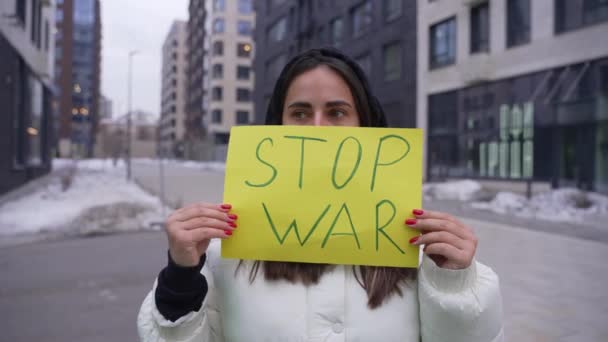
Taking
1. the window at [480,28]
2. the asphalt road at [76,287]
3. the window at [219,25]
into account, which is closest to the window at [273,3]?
the window at [480,28]

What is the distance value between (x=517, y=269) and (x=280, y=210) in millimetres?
5060

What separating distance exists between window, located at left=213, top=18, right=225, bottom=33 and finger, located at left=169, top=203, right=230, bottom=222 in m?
63.2

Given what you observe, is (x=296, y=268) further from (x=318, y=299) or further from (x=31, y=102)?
(x=31, y=102)

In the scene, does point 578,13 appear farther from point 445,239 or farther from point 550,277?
point 445,239

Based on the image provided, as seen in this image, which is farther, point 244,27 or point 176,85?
point 176,85

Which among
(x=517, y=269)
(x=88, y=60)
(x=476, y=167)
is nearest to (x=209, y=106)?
(x=88, y=60)

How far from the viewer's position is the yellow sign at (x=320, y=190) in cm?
134

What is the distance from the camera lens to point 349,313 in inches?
49.8

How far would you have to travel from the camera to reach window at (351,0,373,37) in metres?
20.8

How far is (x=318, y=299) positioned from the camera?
1.27 meters

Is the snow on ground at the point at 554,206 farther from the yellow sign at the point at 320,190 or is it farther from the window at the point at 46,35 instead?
the window at the point at 46,35

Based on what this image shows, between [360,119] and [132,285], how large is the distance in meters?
4.15

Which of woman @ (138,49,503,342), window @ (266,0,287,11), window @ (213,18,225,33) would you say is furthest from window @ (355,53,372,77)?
window @ (213,18,225,33)

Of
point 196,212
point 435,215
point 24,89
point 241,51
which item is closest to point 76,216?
point 196,212
